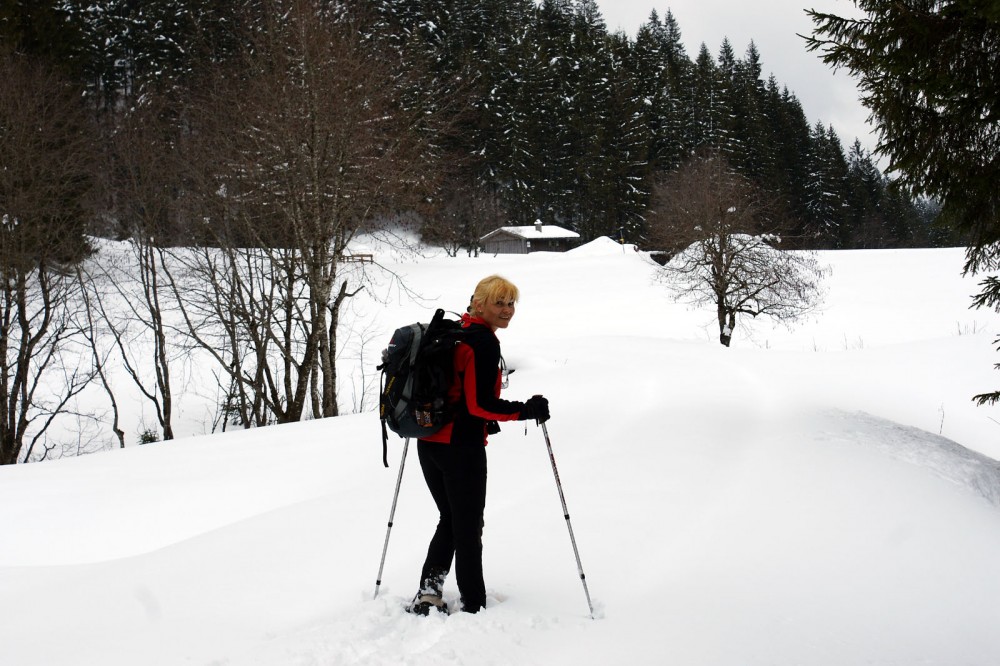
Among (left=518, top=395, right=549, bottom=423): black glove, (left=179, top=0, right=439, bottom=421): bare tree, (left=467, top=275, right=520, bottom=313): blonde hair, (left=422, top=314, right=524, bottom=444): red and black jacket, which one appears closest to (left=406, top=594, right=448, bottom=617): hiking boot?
(left=422, top=314, right=524, bottom=444): red and black jacket

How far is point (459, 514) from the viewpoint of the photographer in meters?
3.53

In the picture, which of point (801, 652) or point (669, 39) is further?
point (669, 39)

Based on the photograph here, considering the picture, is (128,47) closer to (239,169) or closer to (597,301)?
(597,301)

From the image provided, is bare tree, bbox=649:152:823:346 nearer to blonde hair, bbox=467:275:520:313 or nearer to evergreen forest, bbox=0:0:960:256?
evergreen forest, bbox=0:0:960:256

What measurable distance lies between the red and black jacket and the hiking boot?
862 millimetres

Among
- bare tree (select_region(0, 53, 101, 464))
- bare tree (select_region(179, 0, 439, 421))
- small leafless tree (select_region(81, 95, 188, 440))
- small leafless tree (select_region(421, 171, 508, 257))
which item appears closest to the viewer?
bare tree (select_region(179, 0, 439, 421))

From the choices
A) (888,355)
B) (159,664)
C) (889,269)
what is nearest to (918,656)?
(159,664)

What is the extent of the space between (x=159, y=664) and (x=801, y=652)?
3174mm

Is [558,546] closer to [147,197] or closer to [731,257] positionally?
[147,197]

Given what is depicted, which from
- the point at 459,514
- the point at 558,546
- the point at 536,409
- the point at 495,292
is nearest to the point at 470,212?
the point at 558,546

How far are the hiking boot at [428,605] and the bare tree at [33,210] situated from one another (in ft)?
41.8

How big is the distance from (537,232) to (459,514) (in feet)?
173

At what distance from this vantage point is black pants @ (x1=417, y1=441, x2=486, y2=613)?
138 inches

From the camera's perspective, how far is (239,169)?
12.9 meters
